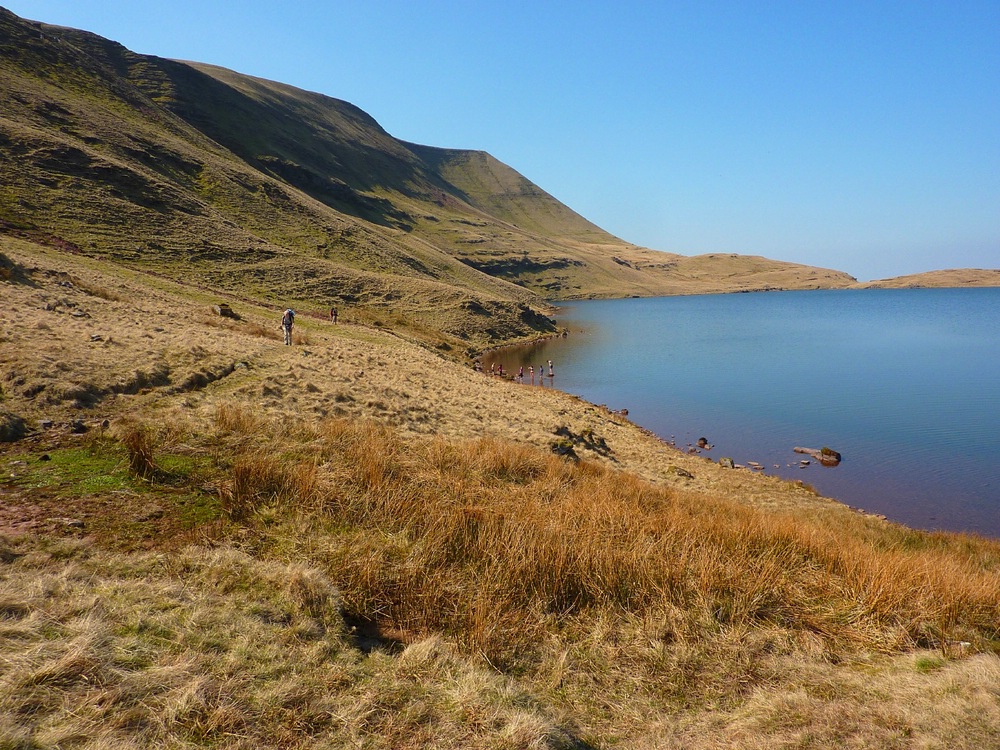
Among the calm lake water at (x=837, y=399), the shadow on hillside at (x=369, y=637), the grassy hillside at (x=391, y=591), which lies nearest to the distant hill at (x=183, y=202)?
the calm lake water at (x=837, y=399)

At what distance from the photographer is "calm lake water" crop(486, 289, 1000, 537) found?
2061 cm

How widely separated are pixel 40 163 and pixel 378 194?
125 m

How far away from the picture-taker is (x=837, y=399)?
113 feet

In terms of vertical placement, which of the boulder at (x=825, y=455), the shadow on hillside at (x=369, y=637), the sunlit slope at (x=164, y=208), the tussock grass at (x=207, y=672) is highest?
the sunlit slope at (x=164, y=208)

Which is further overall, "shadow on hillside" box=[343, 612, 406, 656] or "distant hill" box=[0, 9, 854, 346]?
"distant hill" box=[0, 9, 854, 346]

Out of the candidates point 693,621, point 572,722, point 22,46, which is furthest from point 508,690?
point 22,46

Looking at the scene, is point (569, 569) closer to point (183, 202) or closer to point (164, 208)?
point (164, 208)

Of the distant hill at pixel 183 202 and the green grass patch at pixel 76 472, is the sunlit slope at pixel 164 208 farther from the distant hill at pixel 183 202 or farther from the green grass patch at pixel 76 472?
the green grass patch at pixel 76 472

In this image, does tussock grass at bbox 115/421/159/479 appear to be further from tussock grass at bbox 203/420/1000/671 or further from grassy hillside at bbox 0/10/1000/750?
tussock grass at bbox 203/420/1000/671

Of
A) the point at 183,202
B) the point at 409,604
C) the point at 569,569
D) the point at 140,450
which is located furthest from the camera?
the point at 183,202

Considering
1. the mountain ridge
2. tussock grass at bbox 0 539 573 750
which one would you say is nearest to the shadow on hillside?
tussock grass at bbox 0 539 573 750

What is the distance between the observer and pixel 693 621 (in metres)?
6.10


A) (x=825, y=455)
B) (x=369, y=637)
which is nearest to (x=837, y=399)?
(x=825, y=455)

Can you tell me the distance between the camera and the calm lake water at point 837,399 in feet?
67.6
